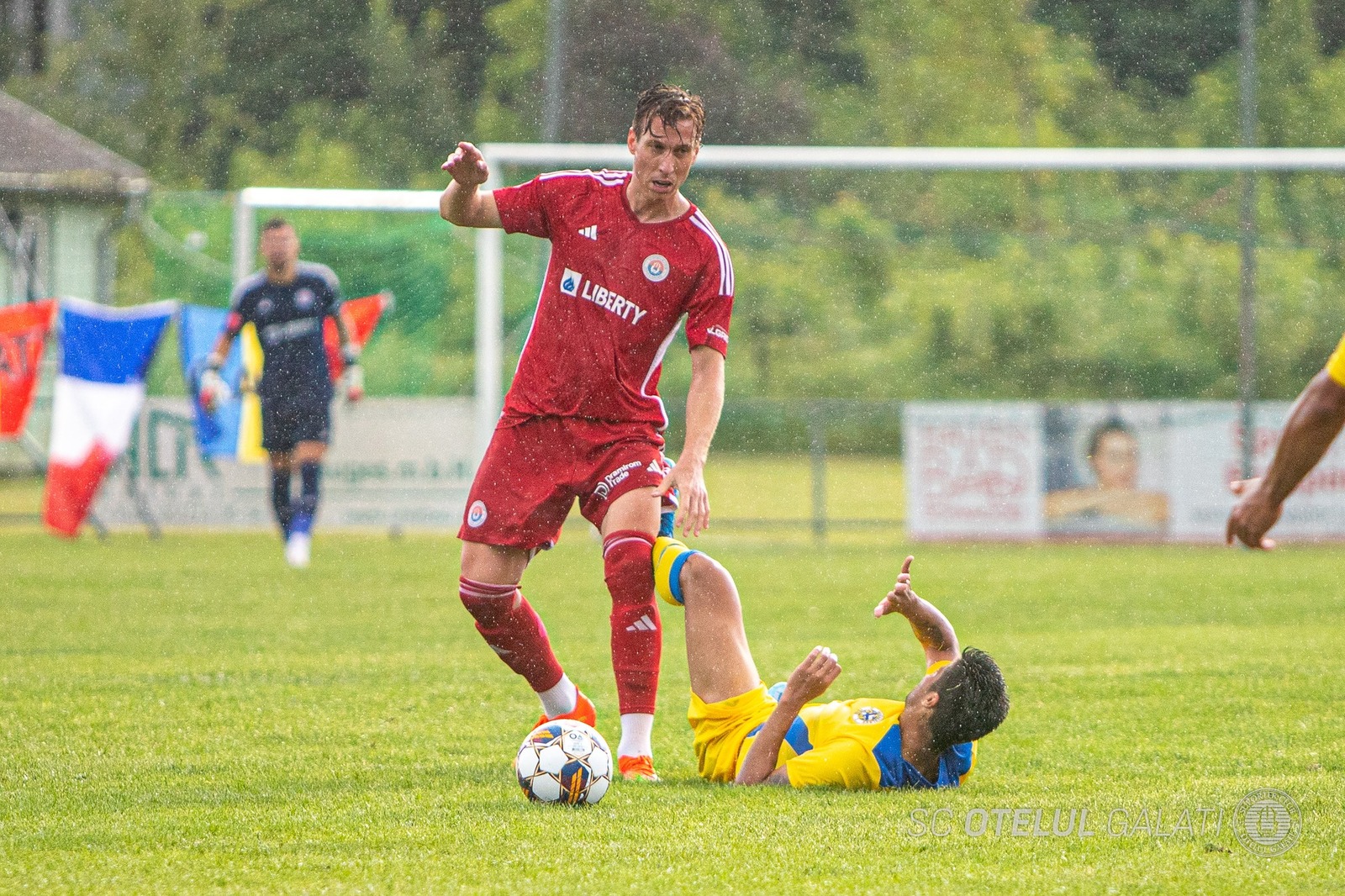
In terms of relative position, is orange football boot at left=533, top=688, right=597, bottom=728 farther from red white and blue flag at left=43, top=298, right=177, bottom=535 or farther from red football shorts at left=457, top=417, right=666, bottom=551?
red white and blue flag at left=43, top=298, right=177, bottom=535

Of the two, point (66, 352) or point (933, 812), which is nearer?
point (933, 812)

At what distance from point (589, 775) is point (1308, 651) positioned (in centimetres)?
443

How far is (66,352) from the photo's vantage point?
1355 centimetres

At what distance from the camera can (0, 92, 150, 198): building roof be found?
23906 mm

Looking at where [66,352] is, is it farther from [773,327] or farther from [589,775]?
[773,327]

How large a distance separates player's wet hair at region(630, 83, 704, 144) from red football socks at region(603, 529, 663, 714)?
3.81 feet

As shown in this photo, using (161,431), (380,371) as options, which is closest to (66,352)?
(161,431)

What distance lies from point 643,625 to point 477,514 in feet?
1.97

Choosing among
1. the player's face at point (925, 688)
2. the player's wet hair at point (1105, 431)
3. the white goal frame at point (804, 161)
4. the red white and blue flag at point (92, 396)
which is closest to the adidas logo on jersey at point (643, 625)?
the player's face at point (925, 688)

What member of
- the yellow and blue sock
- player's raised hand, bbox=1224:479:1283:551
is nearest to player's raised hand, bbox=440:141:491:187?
the yellow and blue sock

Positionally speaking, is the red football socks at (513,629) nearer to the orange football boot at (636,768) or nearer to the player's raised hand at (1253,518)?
the orange football boot at (636,768)

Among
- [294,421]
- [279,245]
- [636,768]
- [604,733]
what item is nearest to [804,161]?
[279,245]

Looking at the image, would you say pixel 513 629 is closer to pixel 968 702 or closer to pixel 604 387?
pixel 604 387

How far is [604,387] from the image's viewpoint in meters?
4.73
